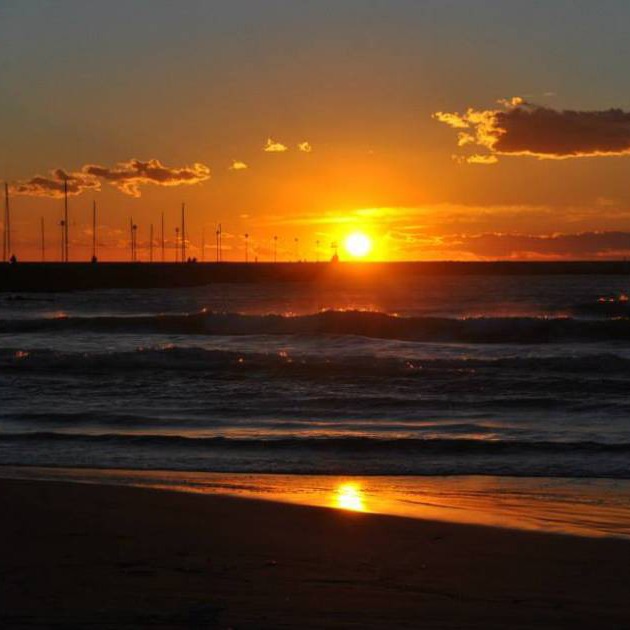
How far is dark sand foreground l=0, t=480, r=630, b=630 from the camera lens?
561 cm

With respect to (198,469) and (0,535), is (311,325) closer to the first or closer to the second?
(198,469)

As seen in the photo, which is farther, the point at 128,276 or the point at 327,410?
the point at 128,276

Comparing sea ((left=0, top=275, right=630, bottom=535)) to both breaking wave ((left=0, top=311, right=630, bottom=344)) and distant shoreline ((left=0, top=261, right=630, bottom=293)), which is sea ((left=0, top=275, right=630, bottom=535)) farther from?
distant shoreline ((left=0, top=261, right=630, bottom=293))

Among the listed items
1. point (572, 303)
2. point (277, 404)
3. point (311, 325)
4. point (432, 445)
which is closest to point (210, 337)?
point (311, 325)

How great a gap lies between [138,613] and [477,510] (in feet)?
14.4

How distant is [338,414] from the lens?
16.7 meters

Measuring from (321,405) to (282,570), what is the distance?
1117 centimetres

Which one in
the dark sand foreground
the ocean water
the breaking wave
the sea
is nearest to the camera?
the dark sand foreground

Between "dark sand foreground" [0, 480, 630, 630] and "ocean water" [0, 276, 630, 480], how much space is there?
135 inches

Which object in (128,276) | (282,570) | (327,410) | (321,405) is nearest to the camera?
(282,570)

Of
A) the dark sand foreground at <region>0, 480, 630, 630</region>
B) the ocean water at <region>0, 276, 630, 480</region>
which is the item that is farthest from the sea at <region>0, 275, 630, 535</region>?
the dark sand foreground at <region>0, 480, 630, 630</region>

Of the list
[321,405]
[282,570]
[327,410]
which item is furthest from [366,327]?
[282,570]

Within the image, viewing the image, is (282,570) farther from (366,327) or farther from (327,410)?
(366,327)

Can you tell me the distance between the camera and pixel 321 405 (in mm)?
17797
